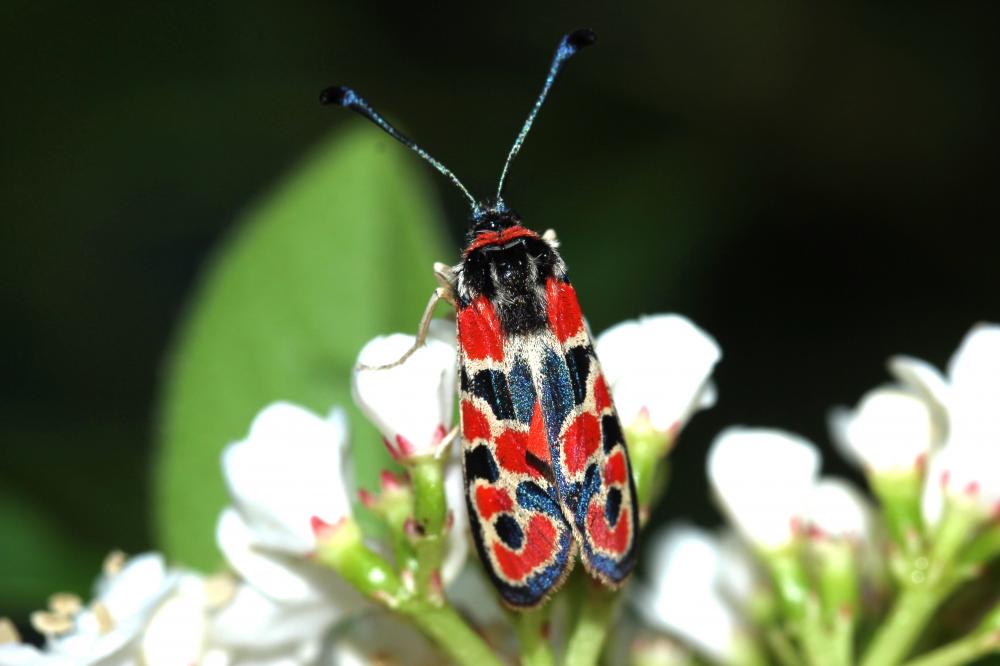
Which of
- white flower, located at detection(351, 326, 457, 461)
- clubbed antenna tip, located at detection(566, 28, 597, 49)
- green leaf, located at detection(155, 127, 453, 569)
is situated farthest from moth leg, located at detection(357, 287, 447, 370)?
clubbed antenna tip, located at detection(566, 28, 597, 49)

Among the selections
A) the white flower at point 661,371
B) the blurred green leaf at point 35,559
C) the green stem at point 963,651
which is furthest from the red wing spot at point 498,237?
the blurred green leaf at point 35,559

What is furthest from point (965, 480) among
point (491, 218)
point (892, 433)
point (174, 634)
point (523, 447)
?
point (174, 634)

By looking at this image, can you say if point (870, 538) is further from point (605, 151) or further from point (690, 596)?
point (605, 151)

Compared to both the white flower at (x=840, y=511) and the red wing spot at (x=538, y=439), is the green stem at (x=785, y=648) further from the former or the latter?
the red wing spot at (x=538, y=439)

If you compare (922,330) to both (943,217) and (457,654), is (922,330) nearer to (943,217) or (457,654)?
(943,217)

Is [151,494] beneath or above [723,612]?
above

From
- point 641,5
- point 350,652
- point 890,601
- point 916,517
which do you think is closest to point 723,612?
point 890,601

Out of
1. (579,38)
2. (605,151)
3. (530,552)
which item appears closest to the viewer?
(530,552)
